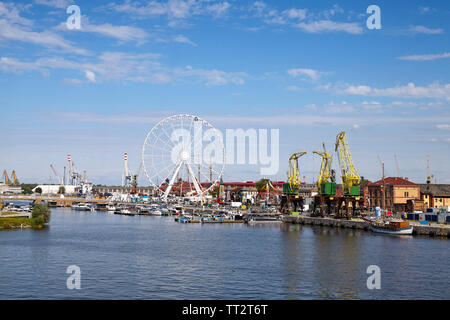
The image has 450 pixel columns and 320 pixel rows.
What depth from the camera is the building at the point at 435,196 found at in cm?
11606

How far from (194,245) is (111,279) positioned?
23.8 metres

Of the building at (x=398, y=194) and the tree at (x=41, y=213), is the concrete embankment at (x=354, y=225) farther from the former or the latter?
the tree at (x=41, y=213)

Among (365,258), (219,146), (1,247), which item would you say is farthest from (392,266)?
(219,146)

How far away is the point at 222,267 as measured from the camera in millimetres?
42812

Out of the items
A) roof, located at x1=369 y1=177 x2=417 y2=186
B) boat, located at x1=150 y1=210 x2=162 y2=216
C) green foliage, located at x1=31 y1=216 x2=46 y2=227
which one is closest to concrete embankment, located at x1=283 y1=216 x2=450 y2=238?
roof, located at x1=369 y1=177 x2=417 y2=186

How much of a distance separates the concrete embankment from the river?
15.7 feet

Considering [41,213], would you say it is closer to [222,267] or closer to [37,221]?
[37,221]

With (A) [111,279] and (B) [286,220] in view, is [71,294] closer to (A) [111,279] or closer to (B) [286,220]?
(A) [111,279]

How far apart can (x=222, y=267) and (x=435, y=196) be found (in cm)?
8996

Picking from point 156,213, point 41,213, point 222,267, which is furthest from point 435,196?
point 222,267

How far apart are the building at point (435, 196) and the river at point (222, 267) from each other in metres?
54.8

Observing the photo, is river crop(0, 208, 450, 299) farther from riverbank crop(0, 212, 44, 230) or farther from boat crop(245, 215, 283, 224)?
boat crop(245, 215, 283, 224)
